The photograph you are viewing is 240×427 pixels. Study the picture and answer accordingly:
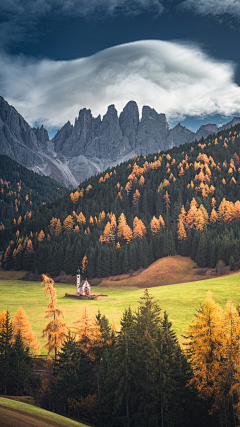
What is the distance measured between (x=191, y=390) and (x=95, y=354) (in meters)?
11.8

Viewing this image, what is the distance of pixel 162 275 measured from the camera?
3880 inches

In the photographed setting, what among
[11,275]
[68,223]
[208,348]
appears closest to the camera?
[208,348]

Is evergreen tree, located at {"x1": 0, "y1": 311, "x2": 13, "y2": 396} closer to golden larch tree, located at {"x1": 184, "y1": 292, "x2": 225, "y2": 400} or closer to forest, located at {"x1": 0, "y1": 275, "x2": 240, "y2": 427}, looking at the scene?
forest, located at {"x1": 0, "y1": 275, "x2": 240, "y2": 427}

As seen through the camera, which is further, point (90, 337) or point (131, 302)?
point (131, 302)

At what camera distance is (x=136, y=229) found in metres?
124

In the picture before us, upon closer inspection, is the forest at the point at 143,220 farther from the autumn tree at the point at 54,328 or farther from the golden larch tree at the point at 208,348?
the autumn tree at the point at 54,328

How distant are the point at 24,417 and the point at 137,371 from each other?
13092mm

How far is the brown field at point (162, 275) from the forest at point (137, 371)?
60.0 metres

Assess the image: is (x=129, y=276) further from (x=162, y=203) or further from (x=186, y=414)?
(x=186, y=414)

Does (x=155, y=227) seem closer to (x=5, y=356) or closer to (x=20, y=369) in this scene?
(x=5, y=356)

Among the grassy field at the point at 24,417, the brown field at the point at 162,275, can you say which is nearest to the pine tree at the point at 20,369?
the grassy field at the point at 24,417

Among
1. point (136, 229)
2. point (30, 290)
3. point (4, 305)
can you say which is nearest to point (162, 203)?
point (136, 229)

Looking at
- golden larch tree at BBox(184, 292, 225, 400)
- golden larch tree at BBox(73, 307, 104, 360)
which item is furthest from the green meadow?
golden larch tree at BBox(184, 292, 225, 400)

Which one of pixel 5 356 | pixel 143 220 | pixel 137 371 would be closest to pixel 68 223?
pixel 143 220
